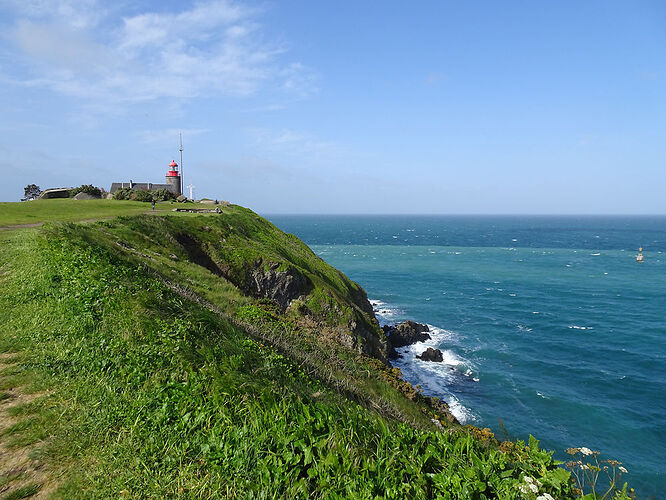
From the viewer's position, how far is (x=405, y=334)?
40.2 meters

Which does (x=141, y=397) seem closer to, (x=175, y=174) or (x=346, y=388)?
(x=346, y=388)

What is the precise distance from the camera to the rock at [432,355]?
3581 centimetres

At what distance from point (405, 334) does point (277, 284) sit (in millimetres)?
19540

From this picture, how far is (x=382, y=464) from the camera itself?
4480 mm

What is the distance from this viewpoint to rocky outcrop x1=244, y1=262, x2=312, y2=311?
86.5 ft

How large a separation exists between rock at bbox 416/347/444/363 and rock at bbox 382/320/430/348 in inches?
127

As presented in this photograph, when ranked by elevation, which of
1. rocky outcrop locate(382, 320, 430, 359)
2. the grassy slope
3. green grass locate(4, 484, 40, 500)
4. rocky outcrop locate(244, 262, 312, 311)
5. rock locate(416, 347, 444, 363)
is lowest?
rock locate(416, 347, 444, 363)

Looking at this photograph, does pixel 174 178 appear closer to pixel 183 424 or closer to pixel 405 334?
pixel 405 334

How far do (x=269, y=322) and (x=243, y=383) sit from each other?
1030 centimetres

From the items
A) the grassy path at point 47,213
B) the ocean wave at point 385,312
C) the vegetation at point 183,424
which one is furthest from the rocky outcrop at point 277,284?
the ocean wave at point 385,312

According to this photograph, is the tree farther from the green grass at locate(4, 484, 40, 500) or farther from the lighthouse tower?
the green grass at locate(4, 484, 40, 500)

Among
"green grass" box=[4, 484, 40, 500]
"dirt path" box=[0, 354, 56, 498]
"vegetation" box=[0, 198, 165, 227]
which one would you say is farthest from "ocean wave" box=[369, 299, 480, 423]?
"vegetation" box=[0, 198, 165, 227]

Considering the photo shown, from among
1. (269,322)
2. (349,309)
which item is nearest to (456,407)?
(349,309)

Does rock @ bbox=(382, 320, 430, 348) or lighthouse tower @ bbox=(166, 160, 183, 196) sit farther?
lighthouse tower @ bbox=(166, 160, 183, 196)
